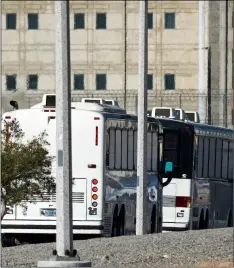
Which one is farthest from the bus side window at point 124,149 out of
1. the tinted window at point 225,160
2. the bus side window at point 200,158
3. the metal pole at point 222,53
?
the metal pole at point 222,53

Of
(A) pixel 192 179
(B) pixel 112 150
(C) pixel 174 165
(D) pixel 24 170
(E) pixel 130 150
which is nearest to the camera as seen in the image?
(D) pixel 24 170

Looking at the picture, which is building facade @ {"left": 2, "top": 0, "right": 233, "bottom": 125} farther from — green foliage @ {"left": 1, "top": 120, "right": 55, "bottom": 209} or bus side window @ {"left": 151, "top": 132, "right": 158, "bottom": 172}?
green foliage @ {"left": 1, "top": 120, "right": 55, "bottom": 209}

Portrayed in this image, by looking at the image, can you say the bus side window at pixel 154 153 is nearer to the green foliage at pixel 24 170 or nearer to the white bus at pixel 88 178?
the white bus at pixel 88 178

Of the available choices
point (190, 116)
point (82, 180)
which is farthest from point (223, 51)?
point (82, 180)

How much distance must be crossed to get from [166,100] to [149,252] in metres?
62.7

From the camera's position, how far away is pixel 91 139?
36219mm

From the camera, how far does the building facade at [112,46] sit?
301 feet

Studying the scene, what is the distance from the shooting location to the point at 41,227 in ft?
119

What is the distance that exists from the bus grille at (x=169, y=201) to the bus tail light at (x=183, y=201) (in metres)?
0.12

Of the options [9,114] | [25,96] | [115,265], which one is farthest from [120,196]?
[25,96]

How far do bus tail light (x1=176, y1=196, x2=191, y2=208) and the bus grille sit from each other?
0.38 ft

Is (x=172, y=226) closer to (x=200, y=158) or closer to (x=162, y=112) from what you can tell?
(x=200, y=158)

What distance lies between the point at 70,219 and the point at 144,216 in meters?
12.9

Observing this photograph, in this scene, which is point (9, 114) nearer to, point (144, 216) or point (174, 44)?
point (144, 216)
